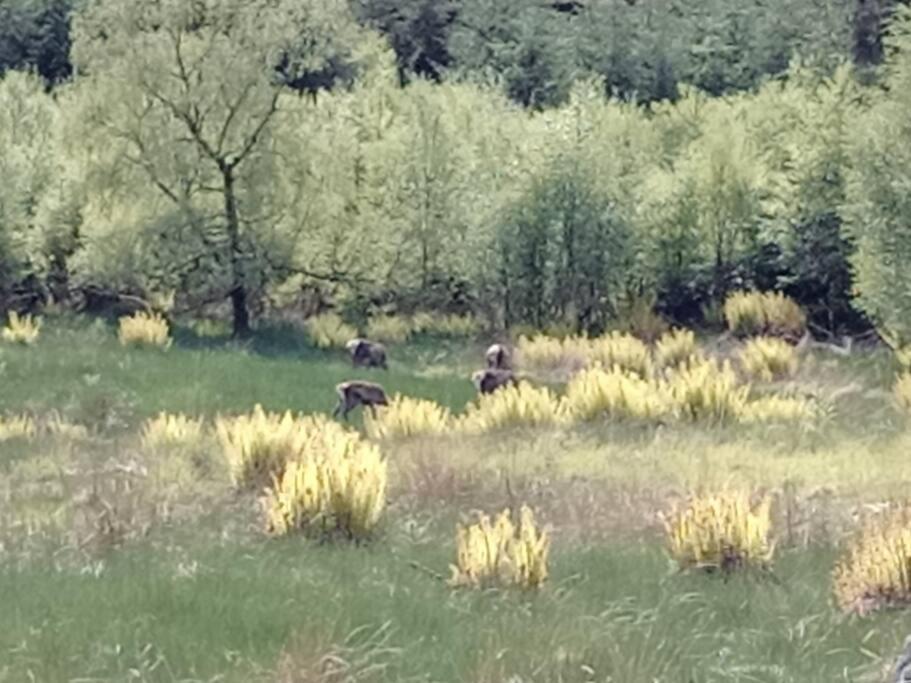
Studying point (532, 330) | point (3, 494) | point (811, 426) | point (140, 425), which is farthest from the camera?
point (532, 330)

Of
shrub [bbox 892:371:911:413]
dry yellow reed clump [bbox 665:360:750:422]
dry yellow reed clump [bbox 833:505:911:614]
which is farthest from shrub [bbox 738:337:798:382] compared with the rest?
dry yellow reed clump [bbox 833:505:911:614]

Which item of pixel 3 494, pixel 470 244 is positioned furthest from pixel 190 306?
pixel 3 494

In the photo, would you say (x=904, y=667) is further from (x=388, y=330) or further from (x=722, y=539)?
(x=388, y=330)

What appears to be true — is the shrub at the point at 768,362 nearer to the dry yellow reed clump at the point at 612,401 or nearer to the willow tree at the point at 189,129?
the dry yellow reed clump at the point at 612,401

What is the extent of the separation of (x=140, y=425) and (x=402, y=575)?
12904mm

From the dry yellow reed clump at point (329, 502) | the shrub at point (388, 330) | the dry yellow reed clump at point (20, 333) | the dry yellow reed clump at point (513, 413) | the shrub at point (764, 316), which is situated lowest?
the shrub at point (388, 330)

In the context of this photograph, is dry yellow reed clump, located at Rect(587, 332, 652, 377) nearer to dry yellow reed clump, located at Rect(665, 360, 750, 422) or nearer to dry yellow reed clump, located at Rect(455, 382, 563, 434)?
dry yellow reed clump, located at Rect(665, 360, 750, 422)

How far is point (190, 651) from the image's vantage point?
7746 millimetres

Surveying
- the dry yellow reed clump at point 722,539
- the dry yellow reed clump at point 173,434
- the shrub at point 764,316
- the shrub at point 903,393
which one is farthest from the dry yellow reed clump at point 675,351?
the dry yellow reed clump at point 722,539

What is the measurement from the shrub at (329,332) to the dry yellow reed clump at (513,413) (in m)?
13.9

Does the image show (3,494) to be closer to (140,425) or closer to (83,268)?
(140,425)

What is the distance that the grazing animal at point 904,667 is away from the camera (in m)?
6.69

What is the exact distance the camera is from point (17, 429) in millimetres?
19812

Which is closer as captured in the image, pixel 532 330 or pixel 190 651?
pixel 190 651
